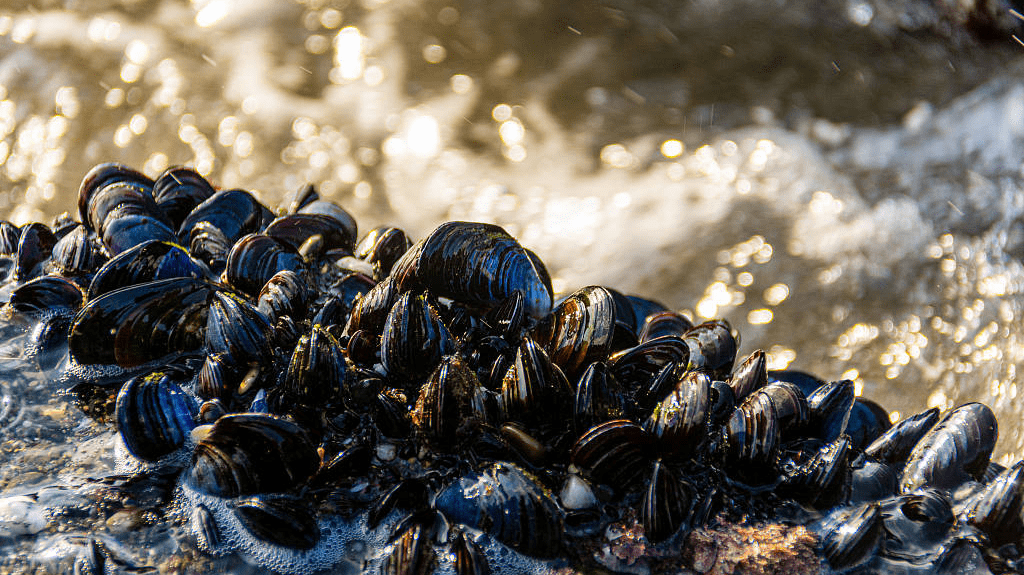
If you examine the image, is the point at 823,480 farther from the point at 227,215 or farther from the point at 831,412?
the point at 227,215

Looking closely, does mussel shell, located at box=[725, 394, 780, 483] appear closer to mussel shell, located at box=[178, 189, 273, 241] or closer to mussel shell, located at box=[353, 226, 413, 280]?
mussel shell, located at box=[353, 226, 413, 280]

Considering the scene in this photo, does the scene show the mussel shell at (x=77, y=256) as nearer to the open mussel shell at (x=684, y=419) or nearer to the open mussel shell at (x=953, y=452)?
the open mussel shell at (x=684, y=419)

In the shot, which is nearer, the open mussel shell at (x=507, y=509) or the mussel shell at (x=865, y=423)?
the open mussel shell at (x=507, y=509)

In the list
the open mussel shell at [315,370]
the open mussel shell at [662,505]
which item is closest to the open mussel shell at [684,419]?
the open mussel shell at [662,505]

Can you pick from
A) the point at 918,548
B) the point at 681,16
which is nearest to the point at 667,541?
the point at 918,548

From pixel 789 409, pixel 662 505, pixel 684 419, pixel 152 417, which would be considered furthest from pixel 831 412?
pixel 152 417

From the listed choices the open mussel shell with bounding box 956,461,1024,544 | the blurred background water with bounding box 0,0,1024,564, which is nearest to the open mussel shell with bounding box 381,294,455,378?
the open mussel shell with bounding box 956,461,1024,544
